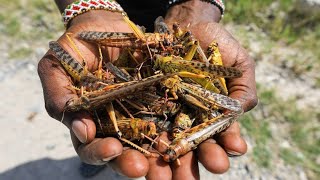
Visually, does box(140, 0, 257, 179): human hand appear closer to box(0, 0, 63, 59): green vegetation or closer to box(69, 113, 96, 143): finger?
box(69, 113, 96, 143): finger

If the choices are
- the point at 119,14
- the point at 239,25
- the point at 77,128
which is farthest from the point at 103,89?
the point at 239,25

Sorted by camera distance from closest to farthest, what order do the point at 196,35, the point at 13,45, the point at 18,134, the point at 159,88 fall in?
the point at 159,88
the point at 196,35
the point at 18,134
the point at 13,45

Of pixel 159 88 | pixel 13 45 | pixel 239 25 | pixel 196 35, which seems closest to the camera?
pixel 159 88

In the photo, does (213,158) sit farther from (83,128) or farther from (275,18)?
(275,18)

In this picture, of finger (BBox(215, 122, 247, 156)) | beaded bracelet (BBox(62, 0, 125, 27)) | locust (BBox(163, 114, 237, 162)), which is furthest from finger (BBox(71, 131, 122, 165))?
beaded bracelet (BBox(62, 0, 125, 27))

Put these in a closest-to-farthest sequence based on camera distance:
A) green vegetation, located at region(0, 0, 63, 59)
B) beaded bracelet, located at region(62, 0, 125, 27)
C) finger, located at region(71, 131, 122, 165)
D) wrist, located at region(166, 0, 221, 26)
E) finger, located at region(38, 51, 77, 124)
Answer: finger, located at region(71, 131, 122, 165), finger, located at region(38, 51, 77, 124), beaded bracelet, located at region(62, 0, 125, 27), wrist, located at region(166, 0, 221, 26), green vegetation, located at region(0, 0, 63, 59)

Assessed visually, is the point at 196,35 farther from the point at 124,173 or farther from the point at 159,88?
the point at 124,173

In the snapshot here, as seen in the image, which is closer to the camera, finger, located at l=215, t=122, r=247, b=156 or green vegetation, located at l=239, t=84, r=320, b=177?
finger, located at l=215, t=122, r=247, b=156

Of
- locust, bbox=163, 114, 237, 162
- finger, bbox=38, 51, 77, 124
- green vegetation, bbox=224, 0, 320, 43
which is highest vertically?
finger, bbox=38, 51, 77, 124
